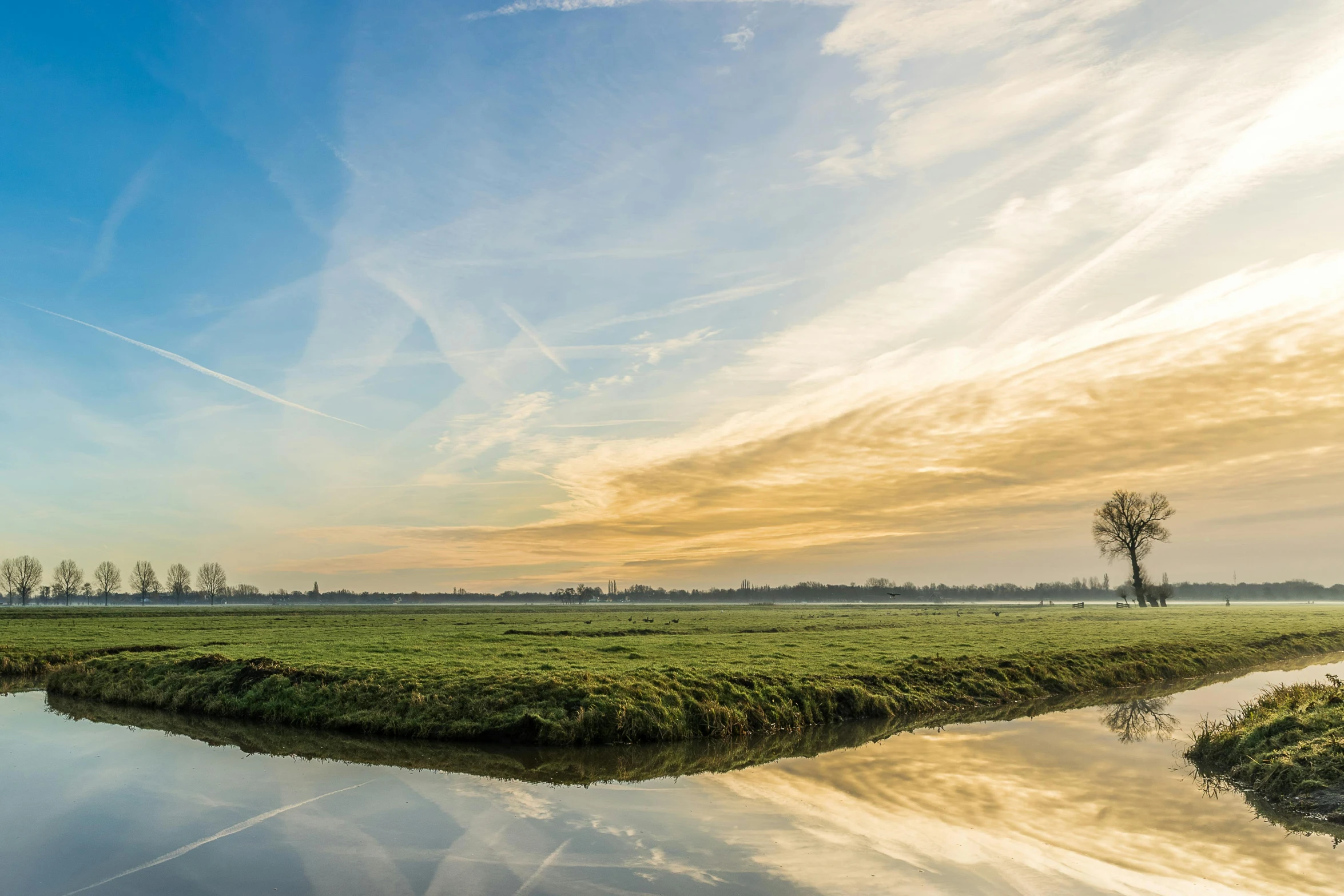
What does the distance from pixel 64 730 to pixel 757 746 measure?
1052 inches

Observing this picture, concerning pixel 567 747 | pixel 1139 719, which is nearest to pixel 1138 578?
pixel 1139 719

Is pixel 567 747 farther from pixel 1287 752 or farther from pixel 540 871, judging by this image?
pixel 1287 752

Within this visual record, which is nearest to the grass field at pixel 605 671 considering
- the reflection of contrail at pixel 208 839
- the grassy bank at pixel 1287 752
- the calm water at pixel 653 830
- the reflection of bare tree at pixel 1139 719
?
the reflection of bare tree at pixel 1139 719

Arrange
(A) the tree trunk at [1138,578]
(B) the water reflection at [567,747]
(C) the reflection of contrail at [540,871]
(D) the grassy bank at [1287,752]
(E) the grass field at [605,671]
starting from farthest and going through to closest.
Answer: (A) the tree trunk at [1138,578]
(E) the grass field at [605,671]
(B) the water reflection at [567,747]
(D) the grassy bank at [1287,752]
(C) the reflection of contrail at [540,871]

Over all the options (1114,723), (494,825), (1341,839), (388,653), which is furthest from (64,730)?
(1114,723)

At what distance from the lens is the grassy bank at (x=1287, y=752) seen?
1828 centimetres

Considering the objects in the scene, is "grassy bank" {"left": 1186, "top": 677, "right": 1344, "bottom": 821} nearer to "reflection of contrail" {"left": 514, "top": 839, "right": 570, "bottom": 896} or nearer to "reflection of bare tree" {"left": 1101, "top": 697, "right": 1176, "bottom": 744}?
"reflection of bare tree" {"left": 1101, "top": 697, "right": 1176, "bottom": 744}

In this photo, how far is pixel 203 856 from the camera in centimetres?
1486

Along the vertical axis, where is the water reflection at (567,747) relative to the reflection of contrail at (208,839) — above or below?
below

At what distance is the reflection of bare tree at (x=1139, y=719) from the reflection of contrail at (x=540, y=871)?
22636 millimetres

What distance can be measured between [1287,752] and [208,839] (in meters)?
27.1

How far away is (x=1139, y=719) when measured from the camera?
107 ft

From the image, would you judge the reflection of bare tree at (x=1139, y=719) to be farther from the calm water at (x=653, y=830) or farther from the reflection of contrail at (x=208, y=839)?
the reflection of contrail at (x=208, y=839)

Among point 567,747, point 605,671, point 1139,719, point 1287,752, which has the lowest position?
point 1139,719
